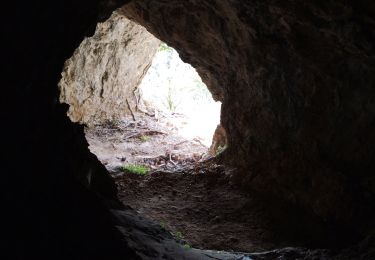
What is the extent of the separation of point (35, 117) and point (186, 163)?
23.3ft

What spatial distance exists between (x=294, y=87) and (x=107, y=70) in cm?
903

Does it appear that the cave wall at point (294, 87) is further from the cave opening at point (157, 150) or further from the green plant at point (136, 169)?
the green plant at point (136, 169)

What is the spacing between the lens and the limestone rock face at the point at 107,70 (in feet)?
40.5

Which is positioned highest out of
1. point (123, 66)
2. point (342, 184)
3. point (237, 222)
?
point (123, 66)

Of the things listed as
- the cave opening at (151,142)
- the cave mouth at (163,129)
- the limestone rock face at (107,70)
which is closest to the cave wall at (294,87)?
the cave opening at (151,142)

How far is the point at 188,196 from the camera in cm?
827

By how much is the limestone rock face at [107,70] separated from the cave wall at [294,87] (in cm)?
422

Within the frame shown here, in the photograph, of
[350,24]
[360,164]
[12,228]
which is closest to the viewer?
[12,228]

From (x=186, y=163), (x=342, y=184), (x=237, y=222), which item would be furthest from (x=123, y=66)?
(x=342, y=184)

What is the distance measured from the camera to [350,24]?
4254 millimetres

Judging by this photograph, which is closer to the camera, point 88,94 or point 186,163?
point 186,163

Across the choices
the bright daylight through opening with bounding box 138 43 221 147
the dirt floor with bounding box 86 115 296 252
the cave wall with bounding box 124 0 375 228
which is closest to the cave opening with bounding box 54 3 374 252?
the dirt floor with bounding box 86 115 296 252

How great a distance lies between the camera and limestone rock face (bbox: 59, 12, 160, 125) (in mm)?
12359

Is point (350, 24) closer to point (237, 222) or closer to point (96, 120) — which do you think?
point (237, 222)
